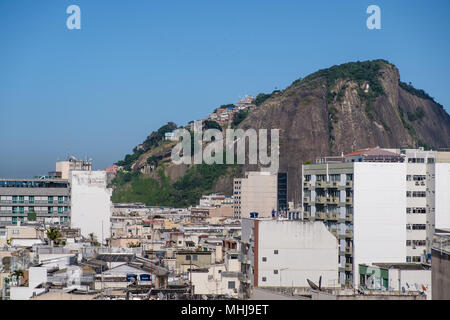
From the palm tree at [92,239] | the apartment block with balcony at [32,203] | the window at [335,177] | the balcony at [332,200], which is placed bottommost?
the palm tree at [92,239]

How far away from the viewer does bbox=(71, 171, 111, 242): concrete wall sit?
63.9 m

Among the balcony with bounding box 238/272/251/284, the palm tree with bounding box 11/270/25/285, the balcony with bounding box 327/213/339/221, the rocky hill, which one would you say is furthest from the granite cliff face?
the palm tree with bounding box 11/270/25/285

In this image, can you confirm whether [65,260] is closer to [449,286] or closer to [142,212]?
[449,286]

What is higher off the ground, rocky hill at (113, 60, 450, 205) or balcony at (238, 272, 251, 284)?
rocky hill at (113, 60, 450, 205)

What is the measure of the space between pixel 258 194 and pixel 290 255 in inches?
3419

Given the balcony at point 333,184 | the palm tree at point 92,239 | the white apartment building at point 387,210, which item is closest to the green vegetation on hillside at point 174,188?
the palm tree at point 92,239

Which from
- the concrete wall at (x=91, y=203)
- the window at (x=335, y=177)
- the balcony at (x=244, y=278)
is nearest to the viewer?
the balcony at (x=244, y=278)

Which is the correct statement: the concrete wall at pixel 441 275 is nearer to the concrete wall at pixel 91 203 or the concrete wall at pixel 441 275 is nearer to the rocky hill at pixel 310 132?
the concrete wall at pixel 91 203

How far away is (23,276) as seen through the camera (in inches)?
1182

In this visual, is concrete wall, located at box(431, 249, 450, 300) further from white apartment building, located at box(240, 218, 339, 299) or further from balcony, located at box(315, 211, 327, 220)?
balcony, located at box(315, 211, 327, 220)

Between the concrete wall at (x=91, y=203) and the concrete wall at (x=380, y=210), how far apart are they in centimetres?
2745

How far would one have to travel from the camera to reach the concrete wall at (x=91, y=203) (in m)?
63.9

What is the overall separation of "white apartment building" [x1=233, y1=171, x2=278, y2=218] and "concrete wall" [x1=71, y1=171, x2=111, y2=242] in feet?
179
